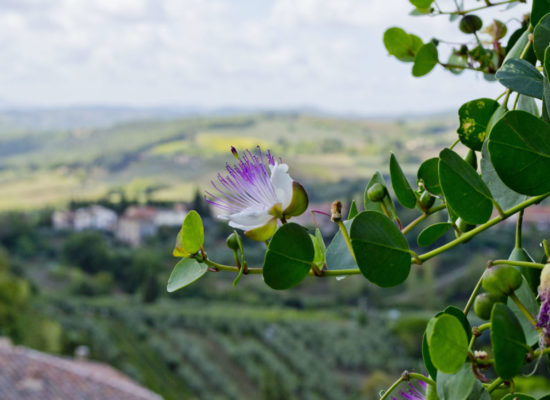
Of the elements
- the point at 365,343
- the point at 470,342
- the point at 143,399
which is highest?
the point at 470,342

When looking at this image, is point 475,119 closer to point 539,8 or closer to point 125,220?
point 539,8

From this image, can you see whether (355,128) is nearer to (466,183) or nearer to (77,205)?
(77,205)

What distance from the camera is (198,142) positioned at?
33531 mm

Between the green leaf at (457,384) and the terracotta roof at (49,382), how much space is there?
9399mm

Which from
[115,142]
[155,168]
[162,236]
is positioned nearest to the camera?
[162,236]

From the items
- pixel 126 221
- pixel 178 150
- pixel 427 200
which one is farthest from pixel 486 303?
pixel 178 150

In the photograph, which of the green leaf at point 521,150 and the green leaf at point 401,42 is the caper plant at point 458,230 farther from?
the green leaf at point 401,42

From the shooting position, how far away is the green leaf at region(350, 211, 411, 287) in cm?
26

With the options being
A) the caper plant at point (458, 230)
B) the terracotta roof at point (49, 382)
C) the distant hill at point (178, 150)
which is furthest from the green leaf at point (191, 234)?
the distant hill at point (178, 150)

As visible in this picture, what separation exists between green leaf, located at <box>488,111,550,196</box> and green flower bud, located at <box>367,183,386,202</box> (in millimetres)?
96

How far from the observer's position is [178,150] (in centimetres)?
3316

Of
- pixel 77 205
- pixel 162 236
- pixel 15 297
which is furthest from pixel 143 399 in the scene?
pixel 77 205

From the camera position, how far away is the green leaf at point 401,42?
1.67 feet

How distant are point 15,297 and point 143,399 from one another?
30.4ft
